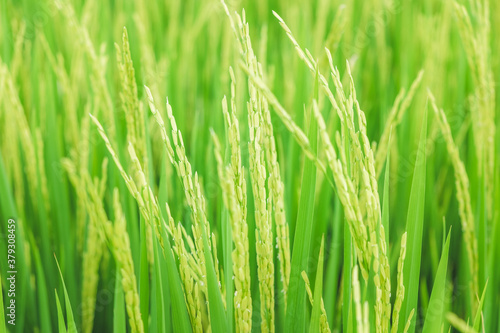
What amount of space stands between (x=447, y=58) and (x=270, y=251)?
3.66ft

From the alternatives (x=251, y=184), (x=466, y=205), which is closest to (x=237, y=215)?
(x=251, y=184)

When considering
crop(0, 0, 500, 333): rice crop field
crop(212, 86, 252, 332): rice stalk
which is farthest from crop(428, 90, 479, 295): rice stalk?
crop(212, 86, 252, 332): rice stalk

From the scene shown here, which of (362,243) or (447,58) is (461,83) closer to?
(447,58)

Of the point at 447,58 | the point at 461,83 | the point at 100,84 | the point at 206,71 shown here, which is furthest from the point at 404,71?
the point at 100,84

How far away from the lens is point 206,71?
1423mm

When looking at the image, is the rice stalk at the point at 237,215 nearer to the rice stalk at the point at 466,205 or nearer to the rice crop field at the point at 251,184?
the rice crop field at the point at 251,184

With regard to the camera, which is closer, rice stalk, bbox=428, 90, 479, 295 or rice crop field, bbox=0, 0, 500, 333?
rice crop field, bbox=0, 0, 500, 333

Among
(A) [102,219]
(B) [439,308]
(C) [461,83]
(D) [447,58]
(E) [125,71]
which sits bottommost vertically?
(B) [439,308]

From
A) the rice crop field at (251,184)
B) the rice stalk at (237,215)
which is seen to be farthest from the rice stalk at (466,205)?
the rice stalk at (237,215)

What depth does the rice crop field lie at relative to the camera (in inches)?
20.0

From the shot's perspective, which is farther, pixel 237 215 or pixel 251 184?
pixel 251 184

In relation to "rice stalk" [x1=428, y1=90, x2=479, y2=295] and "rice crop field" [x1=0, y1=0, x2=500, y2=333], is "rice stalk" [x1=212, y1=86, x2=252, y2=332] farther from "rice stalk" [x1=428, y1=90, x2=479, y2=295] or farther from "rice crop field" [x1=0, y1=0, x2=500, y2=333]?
"rice stalk" [x1=428, y1=90, x2=479, y2=295]

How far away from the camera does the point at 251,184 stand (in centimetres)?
75

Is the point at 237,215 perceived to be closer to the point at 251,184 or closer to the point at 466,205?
the point at 251,184
